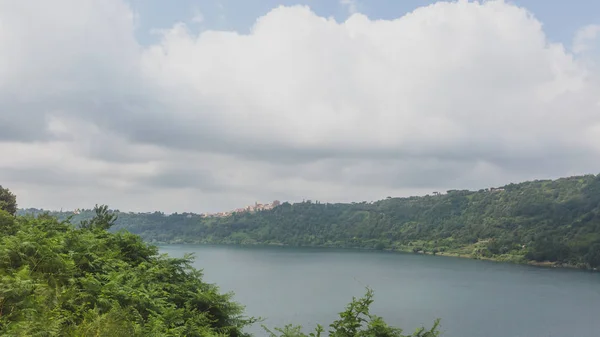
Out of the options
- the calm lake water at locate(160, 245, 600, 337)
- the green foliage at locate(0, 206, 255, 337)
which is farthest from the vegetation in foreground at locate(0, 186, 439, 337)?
the calm lake water at locate(160, 245, 600, 337)

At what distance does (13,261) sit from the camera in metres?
11.4

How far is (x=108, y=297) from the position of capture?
35.0 feet

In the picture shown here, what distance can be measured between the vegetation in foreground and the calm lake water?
29982mm

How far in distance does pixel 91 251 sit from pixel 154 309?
4.12 meters

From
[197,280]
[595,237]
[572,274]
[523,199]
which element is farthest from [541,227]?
[197,280]

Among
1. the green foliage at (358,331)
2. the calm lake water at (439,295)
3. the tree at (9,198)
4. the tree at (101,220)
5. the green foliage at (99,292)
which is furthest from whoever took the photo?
the calm lake water at (439,295)

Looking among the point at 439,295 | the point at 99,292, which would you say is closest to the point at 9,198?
A: the point at 99,292

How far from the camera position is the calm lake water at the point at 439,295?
1999 inches

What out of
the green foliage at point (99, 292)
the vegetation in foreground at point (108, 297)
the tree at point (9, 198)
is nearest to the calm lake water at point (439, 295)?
the tree at point (9, 198)

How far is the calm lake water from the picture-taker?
50781 mm

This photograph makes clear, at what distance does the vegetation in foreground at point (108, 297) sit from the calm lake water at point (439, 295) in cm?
2998

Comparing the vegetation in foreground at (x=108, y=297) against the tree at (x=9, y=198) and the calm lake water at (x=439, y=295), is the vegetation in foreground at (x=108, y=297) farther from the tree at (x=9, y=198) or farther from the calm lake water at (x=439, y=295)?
the calm lake water at (x=439, y=295)

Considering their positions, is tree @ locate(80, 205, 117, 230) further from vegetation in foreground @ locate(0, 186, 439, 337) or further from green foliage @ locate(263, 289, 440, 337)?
green foliage @ locate(263, 289, 440, 337)

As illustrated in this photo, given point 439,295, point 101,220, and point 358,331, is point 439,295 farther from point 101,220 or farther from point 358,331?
point 358,331
